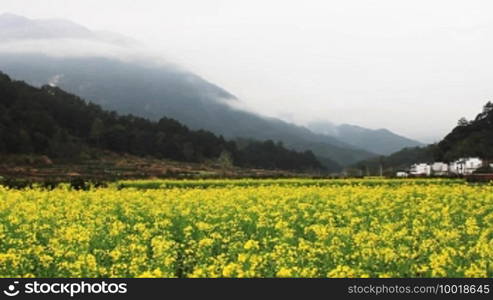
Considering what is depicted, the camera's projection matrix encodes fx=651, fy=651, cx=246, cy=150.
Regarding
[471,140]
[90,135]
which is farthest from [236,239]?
[90,135]

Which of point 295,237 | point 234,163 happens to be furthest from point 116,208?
point 234,163

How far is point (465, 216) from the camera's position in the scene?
18.1 metres

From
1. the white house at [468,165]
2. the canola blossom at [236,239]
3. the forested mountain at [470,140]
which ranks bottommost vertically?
the canola blossom at [236,239]

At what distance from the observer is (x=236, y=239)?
13914 mm

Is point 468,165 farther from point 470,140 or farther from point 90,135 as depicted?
point 90,135

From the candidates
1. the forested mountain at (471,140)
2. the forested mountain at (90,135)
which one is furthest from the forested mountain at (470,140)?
the forested mountain at (90,135)

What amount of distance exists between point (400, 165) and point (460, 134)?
1795 inches

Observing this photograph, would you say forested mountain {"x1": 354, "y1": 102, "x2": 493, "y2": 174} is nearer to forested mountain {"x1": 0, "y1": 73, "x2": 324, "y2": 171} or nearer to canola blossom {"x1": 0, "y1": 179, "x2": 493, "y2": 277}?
forested mountain {"x1": 0, "y1": 73, "x2": 324, "y2": 171}

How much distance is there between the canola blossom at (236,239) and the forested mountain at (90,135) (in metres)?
84.8

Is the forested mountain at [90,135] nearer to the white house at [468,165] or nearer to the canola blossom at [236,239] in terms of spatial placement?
the white house at [468,165]

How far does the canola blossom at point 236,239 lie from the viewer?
10.4 meters

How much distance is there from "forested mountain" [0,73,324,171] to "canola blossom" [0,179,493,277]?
84765 mm

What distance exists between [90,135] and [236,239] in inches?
4564

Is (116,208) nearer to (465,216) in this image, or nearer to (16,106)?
(465,216)
